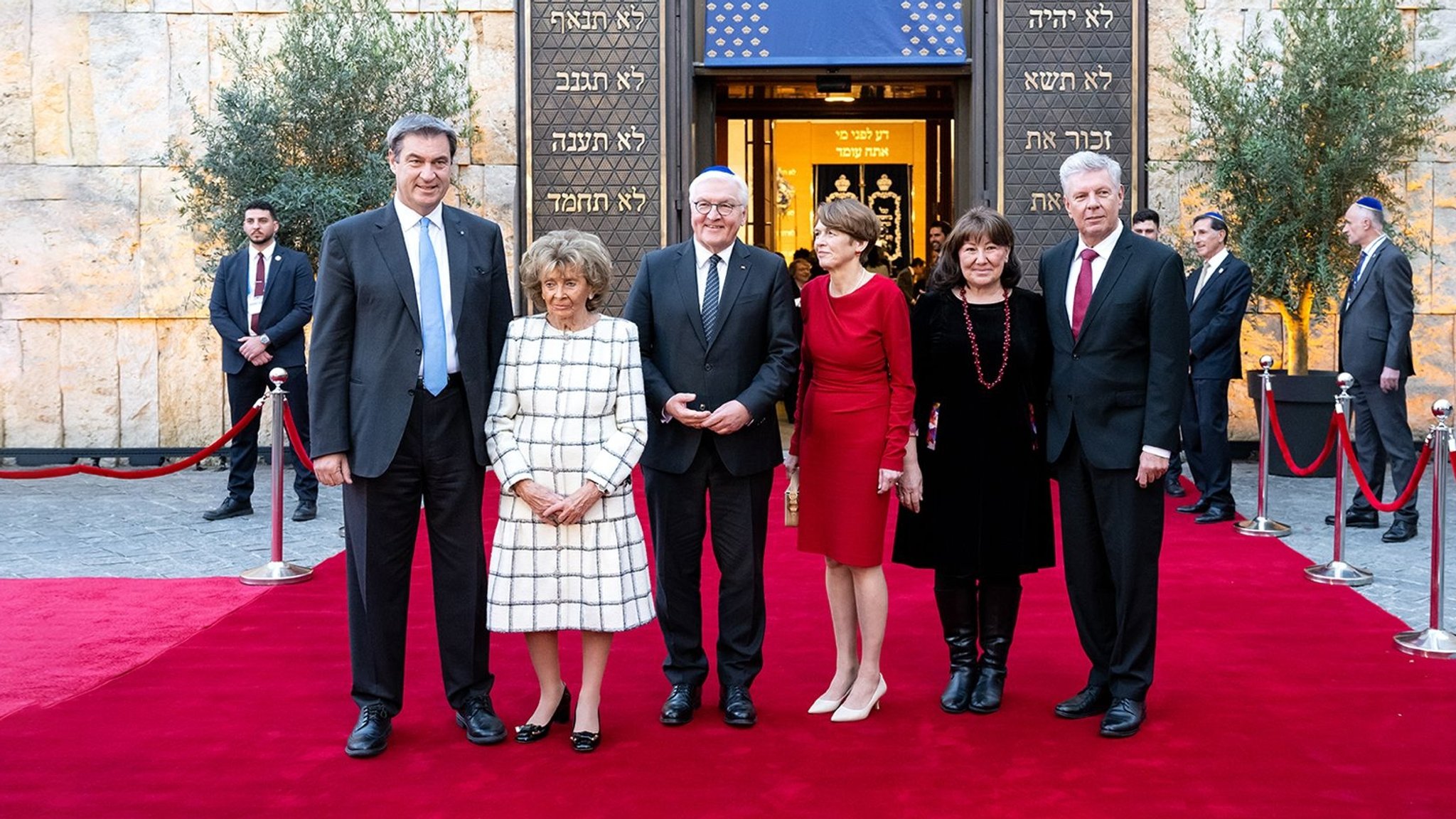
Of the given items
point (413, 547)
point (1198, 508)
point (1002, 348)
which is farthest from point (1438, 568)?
point (413, 547)

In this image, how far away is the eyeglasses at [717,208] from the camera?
4.49m

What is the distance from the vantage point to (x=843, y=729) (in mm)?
4379

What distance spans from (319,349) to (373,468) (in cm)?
39

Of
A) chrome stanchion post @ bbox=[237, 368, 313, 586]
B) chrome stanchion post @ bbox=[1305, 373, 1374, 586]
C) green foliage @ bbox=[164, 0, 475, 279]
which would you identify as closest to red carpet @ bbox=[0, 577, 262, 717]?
chrome stanchion post @ bbox=[237, 368, 313, 586]

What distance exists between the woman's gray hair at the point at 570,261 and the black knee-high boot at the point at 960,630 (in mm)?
1489

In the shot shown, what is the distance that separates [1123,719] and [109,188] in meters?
9.43

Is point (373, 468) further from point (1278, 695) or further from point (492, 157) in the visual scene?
point (492, 157)

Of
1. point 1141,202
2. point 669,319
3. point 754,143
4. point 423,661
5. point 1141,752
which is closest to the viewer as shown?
point 1141,752

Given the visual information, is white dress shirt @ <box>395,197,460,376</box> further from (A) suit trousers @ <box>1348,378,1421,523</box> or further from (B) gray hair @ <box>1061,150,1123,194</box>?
(A) suit trousers @ <box>1348,378,1421,523</box>

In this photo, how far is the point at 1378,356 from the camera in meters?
7.79

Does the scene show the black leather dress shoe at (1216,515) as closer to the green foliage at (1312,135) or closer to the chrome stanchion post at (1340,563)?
the chrome stanchion post at (1340,563)

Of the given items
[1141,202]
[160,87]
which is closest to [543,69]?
[160,87]

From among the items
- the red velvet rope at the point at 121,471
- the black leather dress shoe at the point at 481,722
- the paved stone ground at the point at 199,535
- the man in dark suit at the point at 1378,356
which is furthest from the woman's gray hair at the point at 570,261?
the man in dark suit at the point at 1378,356

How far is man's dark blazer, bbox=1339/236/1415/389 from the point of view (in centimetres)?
766
